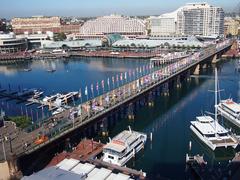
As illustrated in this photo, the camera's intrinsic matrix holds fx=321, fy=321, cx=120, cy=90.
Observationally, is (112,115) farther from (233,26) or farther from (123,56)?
(233,26)

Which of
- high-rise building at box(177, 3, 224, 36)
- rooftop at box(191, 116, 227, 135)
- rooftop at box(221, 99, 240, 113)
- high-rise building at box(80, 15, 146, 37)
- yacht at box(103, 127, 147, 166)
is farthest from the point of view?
high-rise building at box(80, 15, 146, 37)

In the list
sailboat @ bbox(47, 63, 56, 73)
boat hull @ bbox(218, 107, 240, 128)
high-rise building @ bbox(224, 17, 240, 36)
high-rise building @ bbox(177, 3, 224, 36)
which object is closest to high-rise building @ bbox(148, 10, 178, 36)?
high-rise building @ bbox(177, 3, 224, 36)

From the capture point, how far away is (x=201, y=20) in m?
160

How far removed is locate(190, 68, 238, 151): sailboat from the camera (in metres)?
37.1

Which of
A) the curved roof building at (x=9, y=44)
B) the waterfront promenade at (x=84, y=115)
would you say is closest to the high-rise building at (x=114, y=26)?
the curved roof building at (x=9, y=44)

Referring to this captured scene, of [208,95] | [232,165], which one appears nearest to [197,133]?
[232,165]

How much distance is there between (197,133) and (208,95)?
2218 cm

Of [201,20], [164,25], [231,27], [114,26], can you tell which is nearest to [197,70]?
[201,20]

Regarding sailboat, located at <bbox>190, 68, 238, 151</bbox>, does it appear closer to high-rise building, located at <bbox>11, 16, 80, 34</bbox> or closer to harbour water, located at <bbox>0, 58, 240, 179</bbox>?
harbour water, located at <bbox>0, 58, 240, 179</bbox>

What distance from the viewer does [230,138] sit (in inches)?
1490

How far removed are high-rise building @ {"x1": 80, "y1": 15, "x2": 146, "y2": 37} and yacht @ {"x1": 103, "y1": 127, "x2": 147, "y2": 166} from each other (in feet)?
434

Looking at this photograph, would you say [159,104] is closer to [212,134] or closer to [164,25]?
[212,134]

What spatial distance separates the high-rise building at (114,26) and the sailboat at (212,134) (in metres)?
A: 127

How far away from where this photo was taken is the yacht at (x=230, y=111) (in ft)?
148
